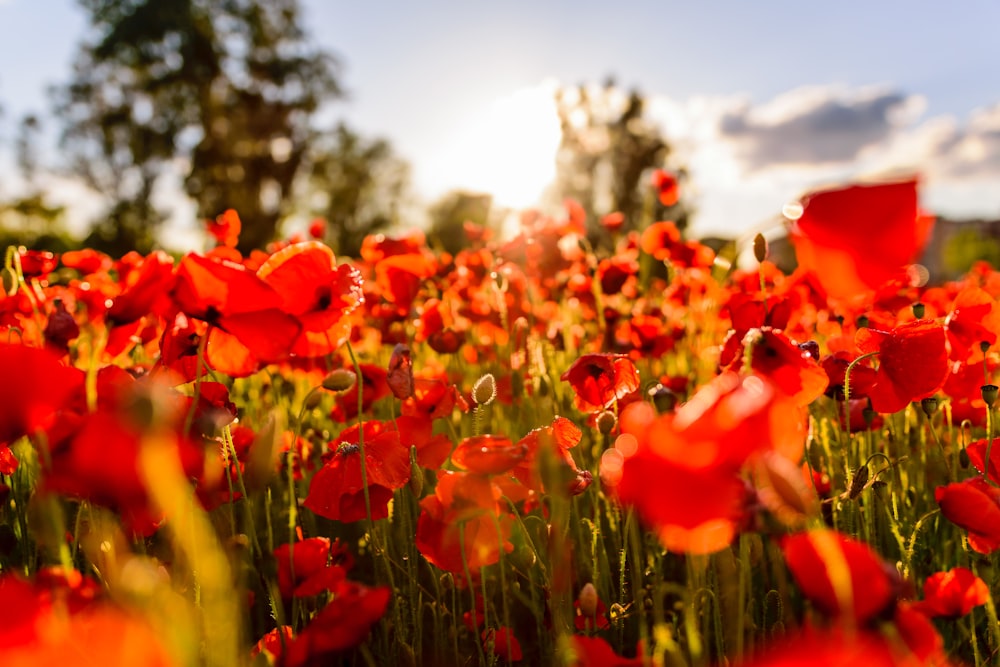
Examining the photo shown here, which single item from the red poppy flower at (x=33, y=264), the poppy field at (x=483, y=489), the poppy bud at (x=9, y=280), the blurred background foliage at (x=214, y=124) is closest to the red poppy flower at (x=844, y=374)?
the poppy field at (x=483, y=489)

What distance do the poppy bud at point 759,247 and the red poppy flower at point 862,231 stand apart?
1.55 ft

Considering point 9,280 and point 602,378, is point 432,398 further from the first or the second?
point 9,280

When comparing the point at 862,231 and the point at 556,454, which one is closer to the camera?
the point at 862,231

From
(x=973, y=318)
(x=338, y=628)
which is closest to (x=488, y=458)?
(x=338, y=628)

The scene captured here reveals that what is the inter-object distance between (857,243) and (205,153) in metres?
25.4

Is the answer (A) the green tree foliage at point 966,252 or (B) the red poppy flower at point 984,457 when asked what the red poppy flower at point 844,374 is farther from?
(A) the green tree foliage at point 966,252

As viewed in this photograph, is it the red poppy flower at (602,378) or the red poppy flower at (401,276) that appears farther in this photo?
the red poppy flower at (401,276)

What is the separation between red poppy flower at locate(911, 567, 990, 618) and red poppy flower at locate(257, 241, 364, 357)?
2.88 feet

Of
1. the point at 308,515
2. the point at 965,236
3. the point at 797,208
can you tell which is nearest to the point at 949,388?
the point at 797,208

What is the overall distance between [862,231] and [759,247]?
543mm

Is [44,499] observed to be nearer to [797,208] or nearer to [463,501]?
[463,501]

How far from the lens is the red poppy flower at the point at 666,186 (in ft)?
11.5

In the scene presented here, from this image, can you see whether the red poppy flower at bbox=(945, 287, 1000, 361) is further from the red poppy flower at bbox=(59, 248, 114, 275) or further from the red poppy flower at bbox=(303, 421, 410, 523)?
the red poppy flower at bbox=(59, 248, 114, 275)

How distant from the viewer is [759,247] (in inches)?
52.6
